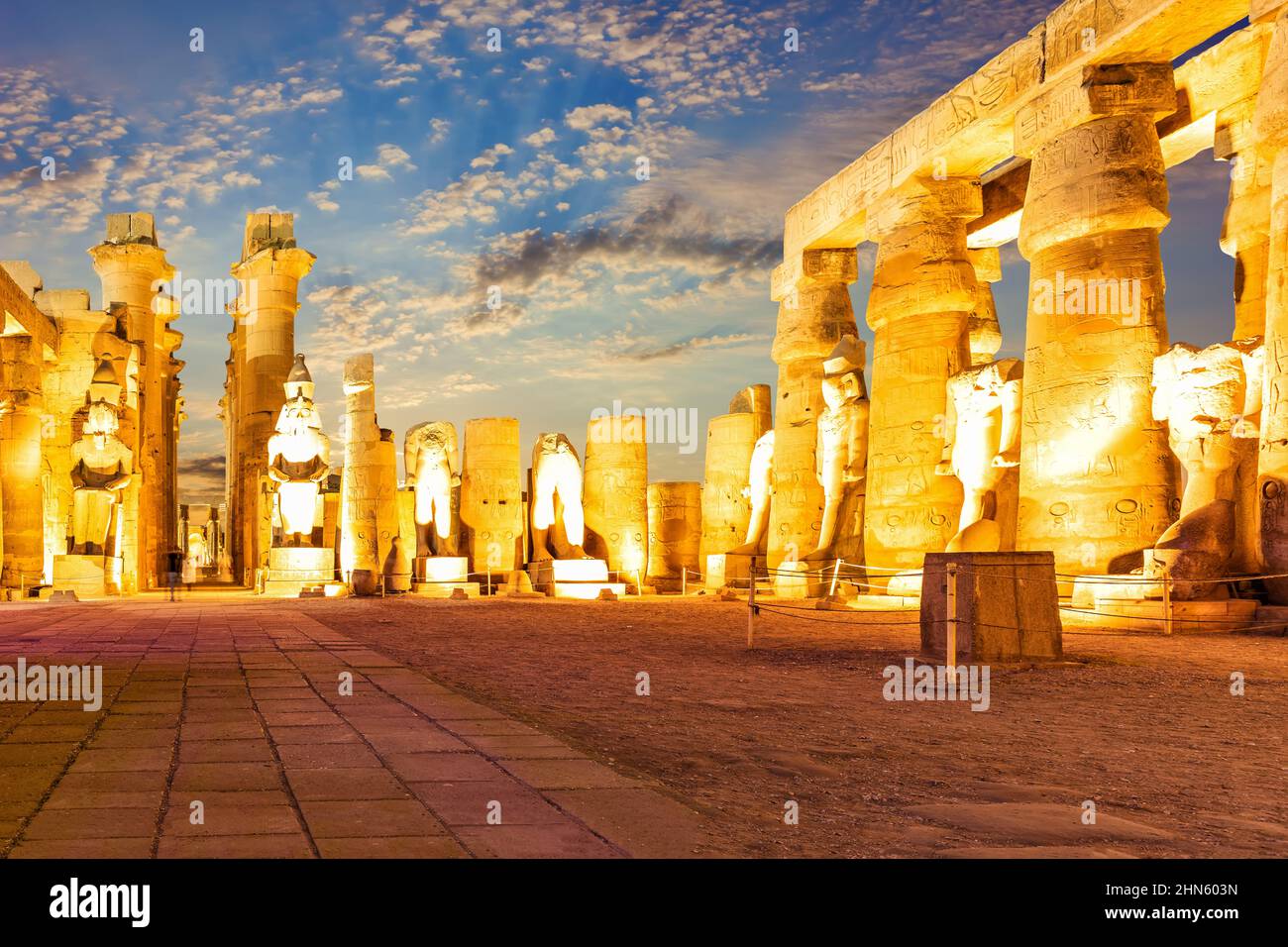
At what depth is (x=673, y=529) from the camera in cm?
2544

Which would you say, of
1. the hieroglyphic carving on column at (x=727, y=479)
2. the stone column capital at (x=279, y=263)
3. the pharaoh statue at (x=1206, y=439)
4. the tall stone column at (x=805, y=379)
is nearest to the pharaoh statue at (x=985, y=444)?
the pharaoh statue at (x=1206, y=439)

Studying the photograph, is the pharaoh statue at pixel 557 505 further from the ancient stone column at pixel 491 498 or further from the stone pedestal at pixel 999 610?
the stone pedestal at pixel 999 610

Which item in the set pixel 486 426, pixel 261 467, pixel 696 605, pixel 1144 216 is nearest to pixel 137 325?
pixel 261 467

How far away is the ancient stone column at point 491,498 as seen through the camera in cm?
2241

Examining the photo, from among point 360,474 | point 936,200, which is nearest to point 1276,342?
point 936,200

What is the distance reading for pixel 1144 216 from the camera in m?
12.5

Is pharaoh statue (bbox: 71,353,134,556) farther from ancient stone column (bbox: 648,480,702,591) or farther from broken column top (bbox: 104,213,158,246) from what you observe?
ancient stone column (bbox: 648,480,702,591)

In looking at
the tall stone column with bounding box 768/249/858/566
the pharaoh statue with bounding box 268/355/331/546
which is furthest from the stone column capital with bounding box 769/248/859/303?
the pharaoh statue with bounding box 268/355/331/546

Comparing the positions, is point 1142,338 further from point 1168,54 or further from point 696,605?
point 696,605

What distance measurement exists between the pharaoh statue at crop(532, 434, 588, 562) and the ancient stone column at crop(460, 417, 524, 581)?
680mm

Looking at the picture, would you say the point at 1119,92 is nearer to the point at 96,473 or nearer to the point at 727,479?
the point at 727,479

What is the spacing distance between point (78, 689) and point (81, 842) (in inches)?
140

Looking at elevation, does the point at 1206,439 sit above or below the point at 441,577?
above

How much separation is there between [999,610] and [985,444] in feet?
21.6
